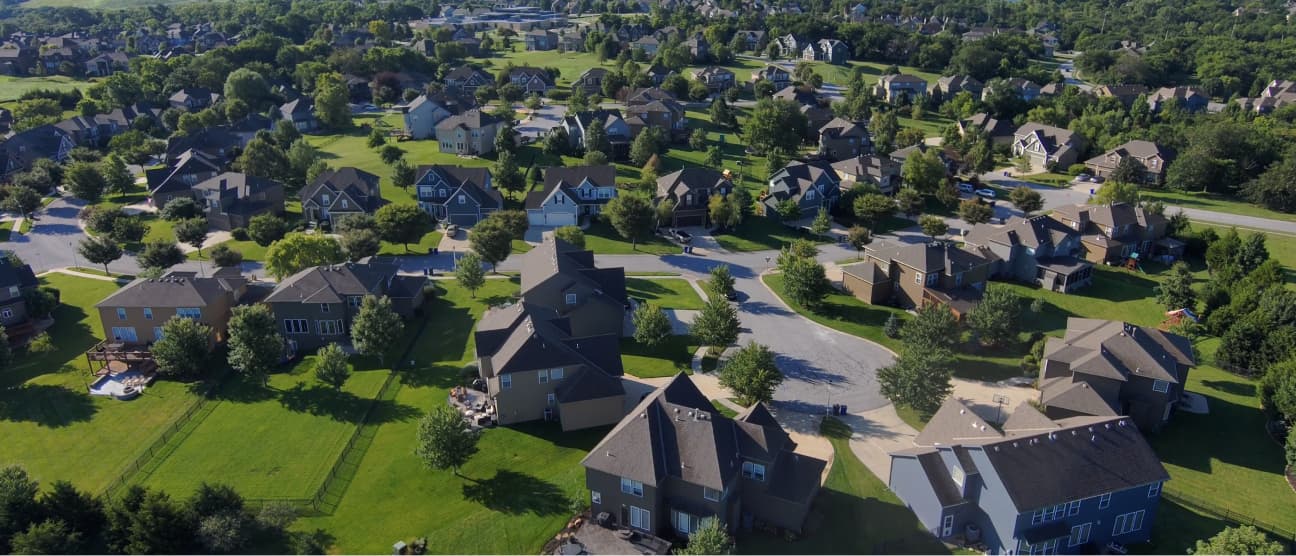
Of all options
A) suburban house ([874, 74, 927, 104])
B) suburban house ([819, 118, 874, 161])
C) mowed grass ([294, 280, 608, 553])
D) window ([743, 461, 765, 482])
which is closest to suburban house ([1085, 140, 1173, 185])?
suburban house ([819, 118, 874, 161])

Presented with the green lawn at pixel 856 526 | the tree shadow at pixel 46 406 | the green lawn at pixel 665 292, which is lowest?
the tree shadow at pixel 46 406

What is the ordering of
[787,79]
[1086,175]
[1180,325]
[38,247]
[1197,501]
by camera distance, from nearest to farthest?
[1197,501] → [1180,325] → [38,247] → [1086,175] → [787,79]

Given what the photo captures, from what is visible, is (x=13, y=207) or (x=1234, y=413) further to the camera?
(x=13, y=207)

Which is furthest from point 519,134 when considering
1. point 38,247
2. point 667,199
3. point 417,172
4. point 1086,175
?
point 1086,175

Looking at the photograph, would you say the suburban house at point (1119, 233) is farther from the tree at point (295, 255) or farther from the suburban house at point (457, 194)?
the tree at point (295, 255)

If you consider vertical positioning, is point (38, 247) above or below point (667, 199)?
below

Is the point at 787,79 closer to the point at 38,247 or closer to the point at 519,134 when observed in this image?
the point at 519,134

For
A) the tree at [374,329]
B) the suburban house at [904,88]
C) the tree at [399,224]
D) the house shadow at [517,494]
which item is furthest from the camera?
the suburban house at [904,88]

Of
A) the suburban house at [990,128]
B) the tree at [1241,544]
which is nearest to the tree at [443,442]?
the tree at [1241,544]
